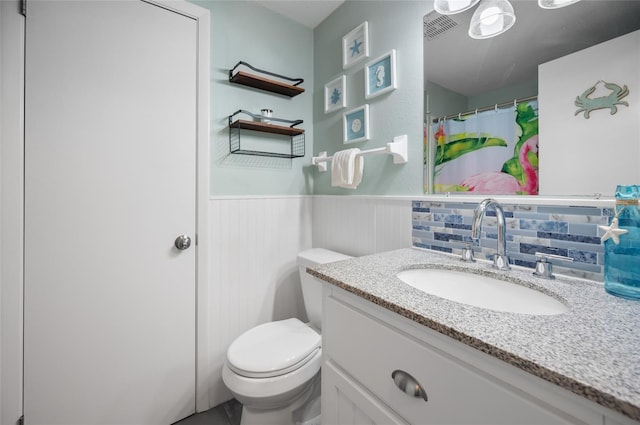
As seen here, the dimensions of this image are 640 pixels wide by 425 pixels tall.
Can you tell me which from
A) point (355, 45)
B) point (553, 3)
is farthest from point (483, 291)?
point (355, 45)

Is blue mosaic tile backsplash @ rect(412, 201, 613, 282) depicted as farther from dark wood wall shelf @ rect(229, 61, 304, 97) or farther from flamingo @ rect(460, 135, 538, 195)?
dark wood wall shelf @ rect(229, 61, 304, 97)

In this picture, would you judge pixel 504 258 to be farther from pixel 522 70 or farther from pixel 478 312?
pixel 522 70

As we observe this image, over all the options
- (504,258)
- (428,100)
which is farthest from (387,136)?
(504,258)

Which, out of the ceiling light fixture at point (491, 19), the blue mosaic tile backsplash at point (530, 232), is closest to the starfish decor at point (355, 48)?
the ceiling light fixture at point (491, 19)

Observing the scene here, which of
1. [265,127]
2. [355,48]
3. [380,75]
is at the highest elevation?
[355,48]

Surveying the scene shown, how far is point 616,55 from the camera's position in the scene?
0.76m

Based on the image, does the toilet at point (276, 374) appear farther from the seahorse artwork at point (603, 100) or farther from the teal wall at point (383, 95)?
the seahorse artwork at point (603, 100)

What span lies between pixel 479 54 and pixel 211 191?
138 centimetres

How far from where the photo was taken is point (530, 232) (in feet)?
2.95

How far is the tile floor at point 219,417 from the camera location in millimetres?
1407

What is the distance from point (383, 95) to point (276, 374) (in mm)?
1386

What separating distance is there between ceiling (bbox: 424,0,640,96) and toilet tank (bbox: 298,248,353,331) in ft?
3.22

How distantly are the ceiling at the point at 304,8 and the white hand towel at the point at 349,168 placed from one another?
977 millimetres

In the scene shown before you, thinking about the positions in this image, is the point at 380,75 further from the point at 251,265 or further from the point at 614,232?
the point at 251,265
